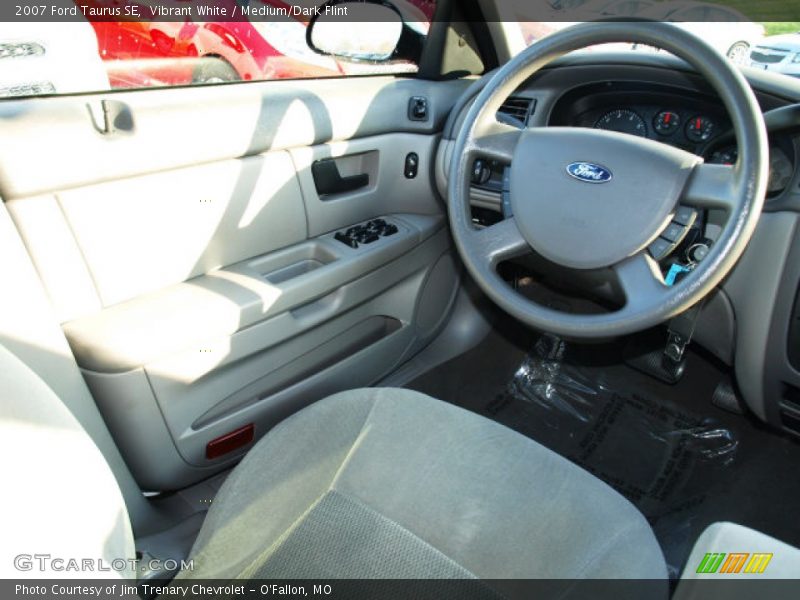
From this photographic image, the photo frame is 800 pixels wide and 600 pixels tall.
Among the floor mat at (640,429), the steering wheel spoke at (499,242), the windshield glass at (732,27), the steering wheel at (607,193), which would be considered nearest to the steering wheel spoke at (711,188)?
the steering wheel at (607,193)

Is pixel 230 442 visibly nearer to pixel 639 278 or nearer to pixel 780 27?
pixel 639 278

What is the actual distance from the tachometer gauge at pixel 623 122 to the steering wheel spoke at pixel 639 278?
0.58 meters

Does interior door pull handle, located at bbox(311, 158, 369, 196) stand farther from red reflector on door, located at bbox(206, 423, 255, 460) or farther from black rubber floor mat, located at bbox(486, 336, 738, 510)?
black rubber floor mat, located at bbox(486, 336, 738, 510)

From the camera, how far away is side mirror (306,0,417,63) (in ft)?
7.01

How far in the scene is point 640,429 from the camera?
80.9 inches

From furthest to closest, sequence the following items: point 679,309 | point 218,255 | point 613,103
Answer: point 613,103 < point 218,255 < point 679,309

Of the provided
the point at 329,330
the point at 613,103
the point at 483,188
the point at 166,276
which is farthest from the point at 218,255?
the point at 613,103

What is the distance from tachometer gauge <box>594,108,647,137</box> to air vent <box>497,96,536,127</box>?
20cm

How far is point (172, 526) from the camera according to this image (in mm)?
1487

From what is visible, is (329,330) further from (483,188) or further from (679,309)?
(679,309)

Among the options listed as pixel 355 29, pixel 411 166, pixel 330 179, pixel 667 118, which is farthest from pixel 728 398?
pixel 355 29

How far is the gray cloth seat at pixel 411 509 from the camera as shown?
Answer: 0.99 metres

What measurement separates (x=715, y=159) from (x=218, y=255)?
126 centimetres

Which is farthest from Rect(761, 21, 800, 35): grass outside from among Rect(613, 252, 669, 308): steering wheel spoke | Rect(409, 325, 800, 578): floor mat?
Rect(409, 325, 800, 578): floor mat
